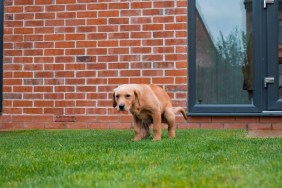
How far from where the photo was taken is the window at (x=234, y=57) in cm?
626

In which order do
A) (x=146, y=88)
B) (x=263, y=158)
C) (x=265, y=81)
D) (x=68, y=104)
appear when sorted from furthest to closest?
(x=68, y=104) → (x=265, y=81) → (x=146, y=88) → (x=263, y=158)

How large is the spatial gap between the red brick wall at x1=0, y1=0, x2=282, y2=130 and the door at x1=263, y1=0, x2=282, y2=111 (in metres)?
0.35

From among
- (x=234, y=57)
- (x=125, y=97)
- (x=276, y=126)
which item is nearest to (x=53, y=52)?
(x=234, y=57)

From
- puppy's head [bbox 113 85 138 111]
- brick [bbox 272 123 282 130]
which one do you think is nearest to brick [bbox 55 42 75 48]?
puppy's head [bbox 113 85 138 111]

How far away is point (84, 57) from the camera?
670 centimetres

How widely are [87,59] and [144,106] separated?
220 centimetres

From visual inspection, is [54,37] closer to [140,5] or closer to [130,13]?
[130,13]

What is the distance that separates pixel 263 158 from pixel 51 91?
4017 millimetres

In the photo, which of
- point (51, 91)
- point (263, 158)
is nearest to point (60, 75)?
point (51, 91)

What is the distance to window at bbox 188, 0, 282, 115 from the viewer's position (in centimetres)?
626

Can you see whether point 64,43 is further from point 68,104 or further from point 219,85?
point 219,85

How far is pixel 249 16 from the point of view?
6.39m

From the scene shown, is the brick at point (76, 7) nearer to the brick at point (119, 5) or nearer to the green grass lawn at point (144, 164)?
the brick at point (119, 5)

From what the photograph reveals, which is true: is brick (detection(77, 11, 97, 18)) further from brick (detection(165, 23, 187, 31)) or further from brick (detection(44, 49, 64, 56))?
brick (detection(165, 23, 187, 31))
